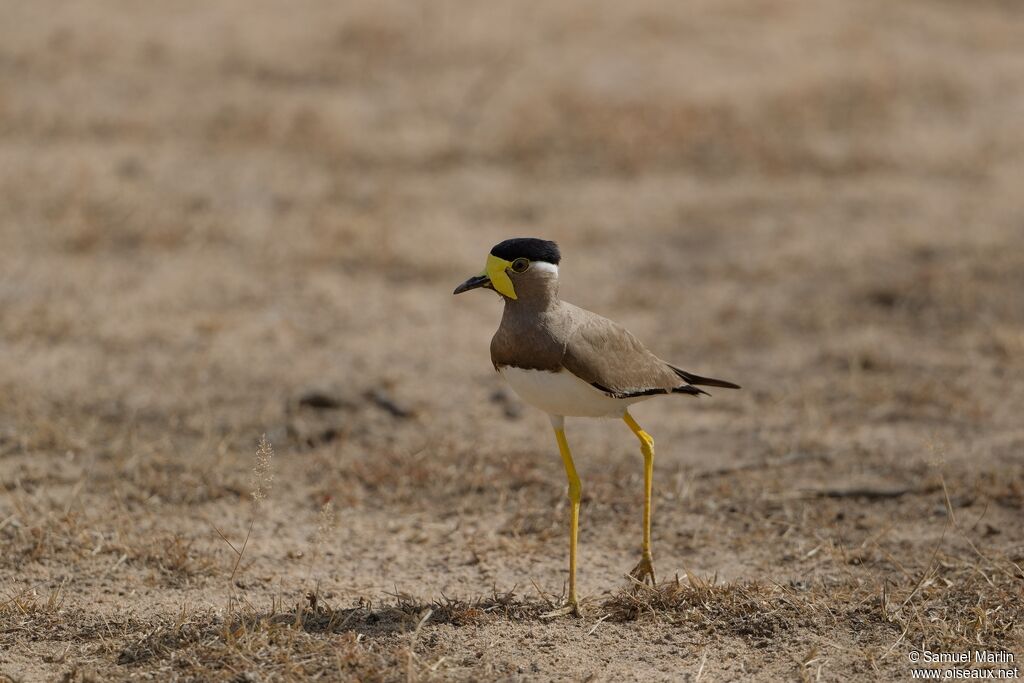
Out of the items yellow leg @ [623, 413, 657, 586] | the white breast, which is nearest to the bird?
the white breast

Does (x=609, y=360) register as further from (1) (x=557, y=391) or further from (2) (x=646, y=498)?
(2) (x=646, y=498)

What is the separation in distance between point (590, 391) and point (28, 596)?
2.19 metres

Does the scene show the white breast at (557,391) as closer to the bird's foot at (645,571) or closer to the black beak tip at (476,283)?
the black beak tip at (476,283)

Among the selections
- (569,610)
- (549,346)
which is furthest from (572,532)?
(549,346)

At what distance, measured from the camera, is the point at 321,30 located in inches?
508

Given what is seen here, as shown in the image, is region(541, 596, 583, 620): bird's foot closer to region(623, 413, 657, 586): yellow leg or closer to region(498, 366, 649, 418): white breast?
region(623, 413, 657, 586): yellow leg

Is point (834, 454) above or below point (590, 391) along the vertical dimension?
below

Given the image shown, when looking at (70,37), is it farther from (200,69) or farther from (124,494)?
(124,494)

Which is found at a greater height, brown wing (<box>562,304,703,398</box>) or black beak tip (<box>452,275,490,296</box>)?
black beak tip (<box>452,275,490,296</box>)

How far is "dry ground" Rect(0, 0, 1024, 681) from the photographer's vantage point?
418 cm

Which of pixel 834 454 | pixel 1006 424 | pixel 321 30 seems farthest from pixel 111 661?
pixel 321 30

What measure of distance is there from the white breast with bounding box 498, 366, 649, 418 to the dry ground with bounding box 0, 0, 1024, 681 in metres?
0.76

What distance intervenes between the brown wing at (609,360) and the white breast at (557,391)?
33mm

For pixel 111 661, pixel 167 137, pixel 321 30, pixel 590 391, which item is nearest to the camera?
pixel 111 661
